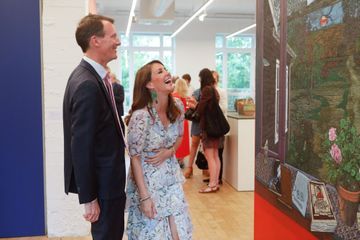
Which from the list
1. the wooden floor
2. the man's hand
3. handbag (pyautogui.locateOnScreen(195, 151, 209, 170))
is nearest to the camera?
the man's hand

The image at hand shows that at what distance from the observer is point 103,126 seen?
2.00 metres

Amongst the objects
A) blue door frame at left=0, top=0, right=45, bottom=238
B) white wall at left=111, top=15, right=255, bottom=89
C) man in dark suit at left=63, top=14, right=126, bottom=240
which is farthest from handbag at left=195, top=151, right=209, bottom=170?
white wall at left=111, top=15, right=255, bottom=89

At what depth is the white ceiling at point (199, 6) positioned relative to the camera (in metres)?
10.8

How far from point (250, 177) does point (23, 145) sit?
290 centimetres

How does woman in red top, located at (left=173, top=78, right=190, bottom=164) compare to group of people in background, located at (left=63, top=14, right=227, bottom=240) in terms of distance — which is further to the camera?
woman in red top, located at (left=173, top=78, right=190, bottom=164)

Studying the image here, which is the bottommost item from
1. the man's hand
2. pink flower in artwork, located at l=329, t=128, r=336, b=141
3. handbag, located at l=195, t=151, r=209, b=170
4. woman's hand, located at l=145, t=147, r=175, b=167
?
handbag, located at l=195, t=151, r=209, b=170

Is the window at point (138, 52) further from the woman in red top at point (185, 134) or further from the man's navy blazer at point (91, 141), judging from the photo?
the man's navy blazer at point (91, 141)

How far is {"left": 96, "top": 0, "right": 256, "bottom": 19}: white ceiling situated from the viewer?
35.3ft

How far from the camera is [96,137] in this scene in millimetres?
1979

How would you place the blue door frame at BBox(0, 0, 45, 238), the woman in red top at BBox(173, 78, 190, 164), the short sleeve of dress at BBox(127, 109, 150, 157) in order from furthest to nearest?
the woman in red top at BBox(173, 78, 190, 164)
the blue door frame at BBox(0, 0, 45, 238)
the short sleeve of dress at BBox(127, 109, 150, 157)

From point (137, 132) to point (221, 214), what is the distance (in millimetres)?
2373

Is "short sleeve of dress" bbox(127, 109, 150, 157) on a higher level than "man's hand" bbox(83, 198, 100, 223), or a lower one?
higher

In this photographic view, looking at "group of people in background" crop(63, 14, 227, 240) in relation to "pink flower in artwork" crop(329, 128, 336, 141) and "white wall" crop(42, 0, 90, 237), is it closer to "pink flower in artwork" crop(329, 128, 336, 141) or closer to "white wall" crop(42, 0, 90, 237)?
"pink flower in artwork" crop(329, 128, 336, 141)

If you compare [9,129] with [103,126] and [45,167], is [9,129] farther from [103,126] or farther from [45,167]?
[103,126]
